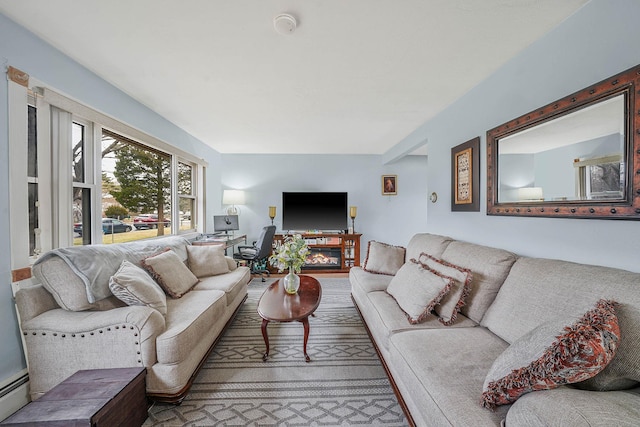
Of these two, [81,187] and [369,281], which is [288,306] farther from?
[81,187]

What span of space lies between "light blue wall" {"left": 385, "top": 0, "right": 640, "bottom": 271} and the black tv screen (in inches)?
100

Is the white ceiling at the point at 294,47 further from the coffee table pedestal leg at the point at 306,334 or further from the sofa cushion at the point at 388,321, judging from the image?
the coffee table pedestal leg at the point at 306,334

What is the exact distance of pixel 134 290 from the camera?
1.70 m

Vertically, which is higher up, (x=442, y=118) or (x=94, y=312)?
(x=442, y=118)

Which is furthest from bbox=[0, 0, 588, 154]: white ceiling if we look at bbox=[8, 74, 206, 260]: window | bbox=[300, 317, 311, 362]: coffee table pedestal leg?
bbox=[300, 317, 311, 362]: coffee table pedestal leg

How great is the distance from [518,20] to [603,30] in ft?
1.34

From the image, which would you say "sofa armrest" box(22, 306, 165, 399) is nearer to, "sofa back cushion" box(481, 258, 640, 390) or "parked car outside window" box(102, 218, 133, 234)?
"parked car outside window" box(102, 218, 133, 234)

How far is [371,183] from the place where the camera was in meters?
5.08

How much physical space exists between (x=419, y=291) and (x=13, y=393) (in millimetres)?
2690

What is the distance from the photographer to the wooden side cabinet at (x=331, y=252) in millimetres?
4730

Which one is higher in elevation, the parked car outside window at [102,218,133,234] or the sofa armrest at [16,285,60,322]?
the parked car outside window at [102,218,133,234]

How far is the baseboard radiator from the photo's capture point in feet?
4.71

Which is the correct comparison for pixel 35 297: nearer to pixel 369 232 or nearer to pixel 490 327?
pixel 490 327

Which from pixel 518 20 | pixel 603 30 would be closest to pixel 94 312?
pixel 518 20
